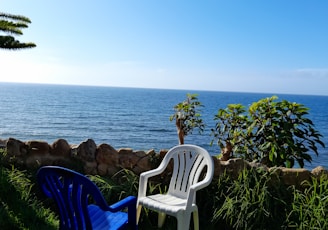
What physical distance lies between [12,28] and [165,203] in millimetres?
2791

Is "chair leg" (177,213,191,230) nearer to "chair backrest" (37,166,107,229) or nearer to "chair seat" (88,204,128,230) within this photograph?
"chair seat" (88,204,128,230)

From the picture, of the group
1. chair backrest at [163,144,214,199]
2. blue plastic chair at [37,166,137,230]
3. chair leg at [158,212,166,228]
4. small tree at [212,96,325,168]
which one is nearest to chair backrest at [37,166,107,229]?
blue plastic chair at [37,166,137,230]

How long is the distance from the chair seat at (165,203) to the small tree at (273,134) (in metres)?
1.41

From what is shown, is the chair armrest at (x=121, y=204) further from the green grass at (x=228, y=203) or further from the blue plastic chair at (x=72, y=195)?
the green grass at (x=228, y=203)

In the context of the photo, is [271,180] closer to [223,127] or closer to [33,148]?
[223,127]

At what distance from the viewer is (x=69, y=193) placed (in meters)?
2.19

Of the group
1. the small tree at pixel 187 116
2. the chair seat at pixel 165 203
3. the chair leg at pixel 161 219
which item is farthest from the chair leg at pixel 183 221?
the small tree at pixel 187 116

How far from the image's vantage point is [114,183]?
3.72 m

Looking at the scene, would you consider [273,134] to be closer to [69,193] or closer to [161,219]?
[161,219]

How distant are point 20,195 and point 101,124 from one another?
84.1 feet

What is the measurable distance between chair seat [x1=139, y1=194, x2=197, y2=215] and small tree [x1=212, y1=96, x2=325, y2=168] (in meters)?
1.41

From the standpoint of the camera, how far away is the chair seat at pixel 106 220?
2.49 metres

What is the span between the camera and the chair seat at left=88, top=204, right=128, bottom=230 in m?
2.49

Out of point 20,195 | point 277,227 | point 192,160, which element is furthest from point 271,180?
point 20,195
